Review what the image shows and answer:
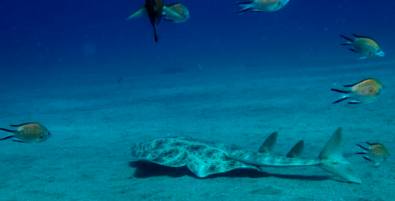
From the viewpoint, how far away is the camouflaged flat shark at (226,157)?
4508 mm

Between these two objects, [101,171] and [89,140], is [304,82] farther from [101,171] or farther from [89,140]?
[101,171]

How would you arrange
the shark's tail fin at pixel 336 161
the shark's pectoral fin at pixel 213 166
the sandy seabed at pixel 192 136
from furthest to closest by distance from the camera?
1. the shark's pectoral fin at pixel 213 166
2. the sandy seabed at pixel 192 136
3. the shark's tail fin at pixel 336 161

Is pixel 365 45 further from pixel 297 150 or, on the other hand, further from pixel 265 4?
pixel 297 150

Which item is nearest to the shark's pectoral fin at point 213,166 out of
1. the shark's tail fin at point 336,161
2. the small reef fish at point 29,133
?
the shark's tail fin at point 336,161

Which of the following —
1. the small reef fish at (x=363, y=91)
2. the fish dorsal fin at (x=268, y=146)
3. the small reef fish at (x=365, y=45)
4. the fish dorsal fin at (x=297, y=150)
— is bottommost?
the fish dorsal fin at (x=297, y=150)

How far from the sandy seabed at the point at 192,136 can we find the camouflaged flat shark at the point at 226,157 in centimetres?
23

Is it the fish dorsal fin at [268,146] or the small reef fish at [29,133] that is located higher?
the small reef fish at [29,133]

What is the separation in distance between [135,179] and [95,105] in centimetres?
924

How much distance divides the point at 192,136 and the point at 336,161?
165 inches

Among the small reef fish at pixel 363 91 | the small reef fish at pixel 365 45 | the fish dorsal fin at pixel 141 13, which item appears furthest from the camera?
the small reef fish at pixel 365 45

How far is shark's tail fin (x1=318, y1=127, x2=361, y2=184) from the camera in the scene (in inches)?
175

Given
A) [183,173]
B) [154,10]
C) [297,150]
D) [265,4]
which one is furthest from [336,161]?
[154,10]

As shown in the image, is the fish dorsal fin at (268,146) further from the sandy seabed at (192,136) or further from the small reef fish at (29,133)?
the small reef fish at (29,133)

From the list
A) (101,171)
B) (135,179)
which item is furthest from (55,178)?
(135,179)
